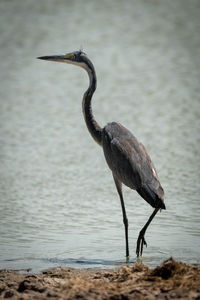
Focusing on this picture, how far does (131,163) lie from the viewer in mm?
7922

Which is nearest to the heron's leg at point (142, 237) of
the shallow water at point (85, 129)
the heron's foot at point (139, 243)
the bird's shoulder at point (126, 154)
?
the heron's foot at point (139, 243)

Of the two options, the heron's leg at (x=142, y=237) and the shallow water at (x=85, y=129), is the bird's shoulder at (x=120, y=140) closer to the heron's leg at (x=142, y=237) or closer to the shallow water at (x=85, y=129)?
the heron's leg at (x=142, y=237)

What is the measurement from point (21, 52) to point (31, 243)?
19484mm

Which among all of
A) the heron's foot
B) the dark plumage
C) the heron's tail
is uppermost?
the dark plumage

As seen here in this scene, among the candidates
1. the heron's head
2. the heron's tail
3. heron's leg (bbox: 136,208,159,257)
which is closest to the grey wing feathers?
the heron's tail

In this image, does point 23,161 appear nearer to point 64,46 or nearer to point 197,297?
point 197,297

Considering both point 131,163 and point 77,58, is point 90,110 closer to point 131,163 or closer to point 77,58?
point 77,58

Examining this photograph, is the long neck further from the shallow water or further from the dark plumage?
the shallow water

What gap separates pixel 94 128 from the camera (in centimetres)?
899

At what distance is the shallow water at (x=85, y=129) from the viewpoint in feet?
26.9

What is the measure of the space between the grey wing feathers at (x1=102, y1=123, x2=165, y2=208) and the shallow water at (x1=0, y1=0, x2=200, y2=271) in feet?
2.46

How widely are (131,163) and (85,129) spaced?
24.9 ft

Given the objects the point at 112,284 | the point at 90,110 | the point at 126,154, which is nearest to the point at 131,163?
the point at 126,154

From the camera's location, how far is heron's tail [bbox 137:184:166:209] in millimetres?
7250
